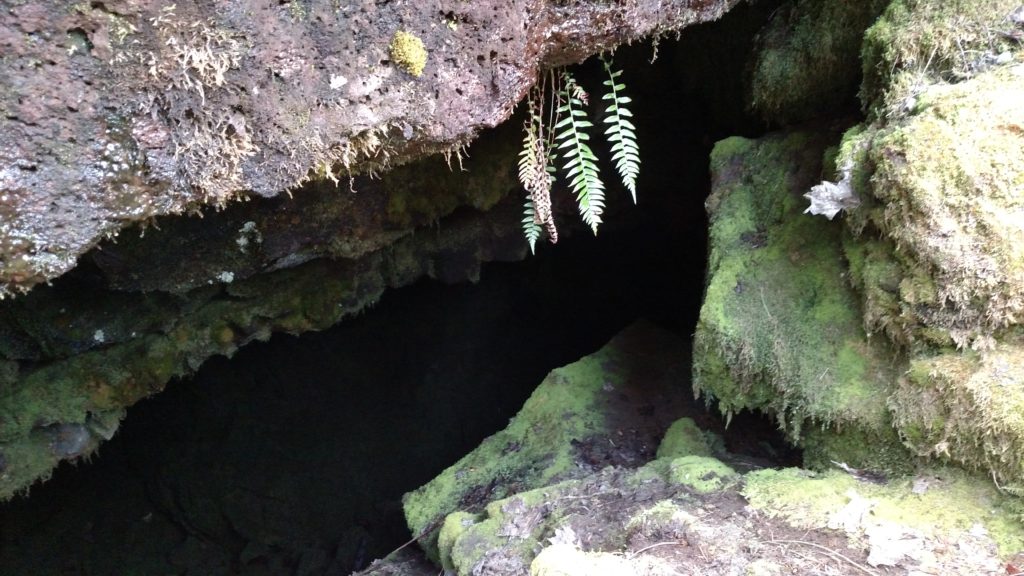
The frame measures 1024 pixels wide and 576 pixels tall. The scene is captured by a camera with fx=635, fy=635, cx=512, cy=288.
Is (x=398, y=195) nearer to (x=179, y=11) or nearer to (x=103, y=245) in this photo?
(x=103, y=245)

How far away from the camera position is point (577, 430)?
4211mm

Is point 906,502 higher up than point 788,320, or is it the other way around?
point 788,320

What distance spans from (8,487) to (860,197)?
18.3 ft

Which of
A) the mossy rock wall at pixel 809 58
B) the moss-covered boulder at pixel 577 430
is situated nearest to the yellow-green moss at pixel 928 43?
the mossy rock wall at pixel 809 58

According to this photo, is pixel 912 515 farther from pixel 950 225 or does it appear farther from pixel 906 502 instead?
pixel 950 225

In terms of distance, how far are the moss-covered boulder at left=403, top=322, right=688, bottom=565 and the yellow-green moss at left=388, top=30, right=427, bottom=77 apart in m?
2.41

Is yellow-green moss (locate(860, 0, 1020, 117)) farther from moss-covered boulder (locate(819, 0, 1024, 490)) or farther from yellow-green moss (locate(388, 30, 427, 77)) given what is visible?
yellow-green moss (locate(388, 30, 427, 77))

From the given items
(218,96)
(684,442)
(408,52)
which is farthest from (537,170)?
(684,442)

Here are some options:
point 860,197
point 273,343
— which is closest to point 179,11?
point 860,197

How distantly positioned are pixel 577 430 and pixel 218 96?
2975mm

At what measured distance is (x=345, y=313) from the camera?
18.5 feet

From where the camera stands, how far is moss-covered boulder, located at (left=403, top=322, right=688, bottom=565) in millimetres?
3932

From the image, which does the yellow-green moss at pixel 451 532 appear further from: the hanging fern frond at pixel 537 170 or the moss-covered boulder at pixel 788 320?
the hanging fern frond at pixel 537 170

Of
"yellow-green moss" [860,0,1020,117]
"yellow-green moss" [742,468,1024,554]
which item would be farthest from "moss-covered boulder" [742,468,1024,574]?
"yellow-green moss" [860,0,1020,117]
